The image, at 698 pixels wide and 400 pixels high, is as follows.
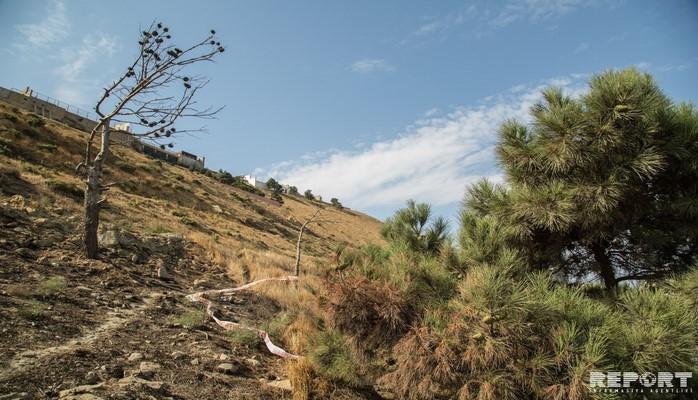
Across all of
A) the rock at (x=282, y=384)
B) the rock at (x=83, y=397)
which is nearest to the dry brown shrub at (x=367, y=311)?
the rock at (x=282, y=384)

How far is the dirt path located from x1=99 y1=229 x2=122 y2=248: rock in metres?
4.18

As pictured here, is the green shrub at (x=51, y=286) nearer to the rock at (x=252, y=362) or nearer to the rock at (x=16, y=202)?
the rock at (x=252, y=362)

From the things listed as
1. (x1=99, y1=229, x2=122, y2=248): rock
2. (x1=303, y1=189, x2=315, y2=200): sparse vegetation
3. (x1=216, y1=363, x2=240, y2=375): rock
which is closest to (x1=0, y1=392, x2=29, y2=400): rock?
(x1=216, y1=363, x2=240, y2=375): rock

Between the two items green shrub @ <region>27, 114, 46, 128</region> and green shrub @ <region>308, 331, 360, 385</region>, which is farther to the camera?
green shrub @ <region>27, 114, 46, 128</region>

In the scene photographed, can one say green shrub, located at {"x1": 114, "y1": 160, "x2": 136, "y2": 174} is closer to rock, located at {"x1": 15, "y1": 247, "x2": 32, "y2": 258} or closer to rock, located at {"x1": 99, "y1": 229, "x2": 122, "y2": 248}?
rock, located at {"x1": 99, "y1": 229, "x2": 122, "y2": 248}

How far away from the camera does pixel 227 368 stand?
16.4 feet

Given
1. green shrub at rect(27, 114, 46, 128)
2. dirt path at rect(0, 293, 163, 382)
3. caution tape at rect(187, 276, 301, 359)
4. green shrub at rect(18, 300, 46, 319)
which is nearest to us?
dirt path at rect(0, 293, 163, 382)

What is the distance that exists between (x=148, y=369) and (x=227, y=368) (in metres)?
1.01

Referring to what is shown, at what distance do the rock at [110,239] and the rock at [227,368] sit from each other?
7.34 meters

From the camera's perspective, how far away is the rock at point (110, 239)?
1041 cm

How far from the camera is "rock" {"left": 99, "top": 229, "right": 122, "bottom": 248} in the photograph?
410 inches

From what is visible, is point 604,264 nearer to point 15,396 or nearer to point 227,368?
point 227,368

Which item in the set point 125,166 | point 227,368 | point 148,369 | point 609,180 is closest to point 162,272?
point 227,368

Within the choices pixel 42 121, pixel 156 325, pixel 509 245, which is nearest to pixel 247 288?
pixel 156 325
